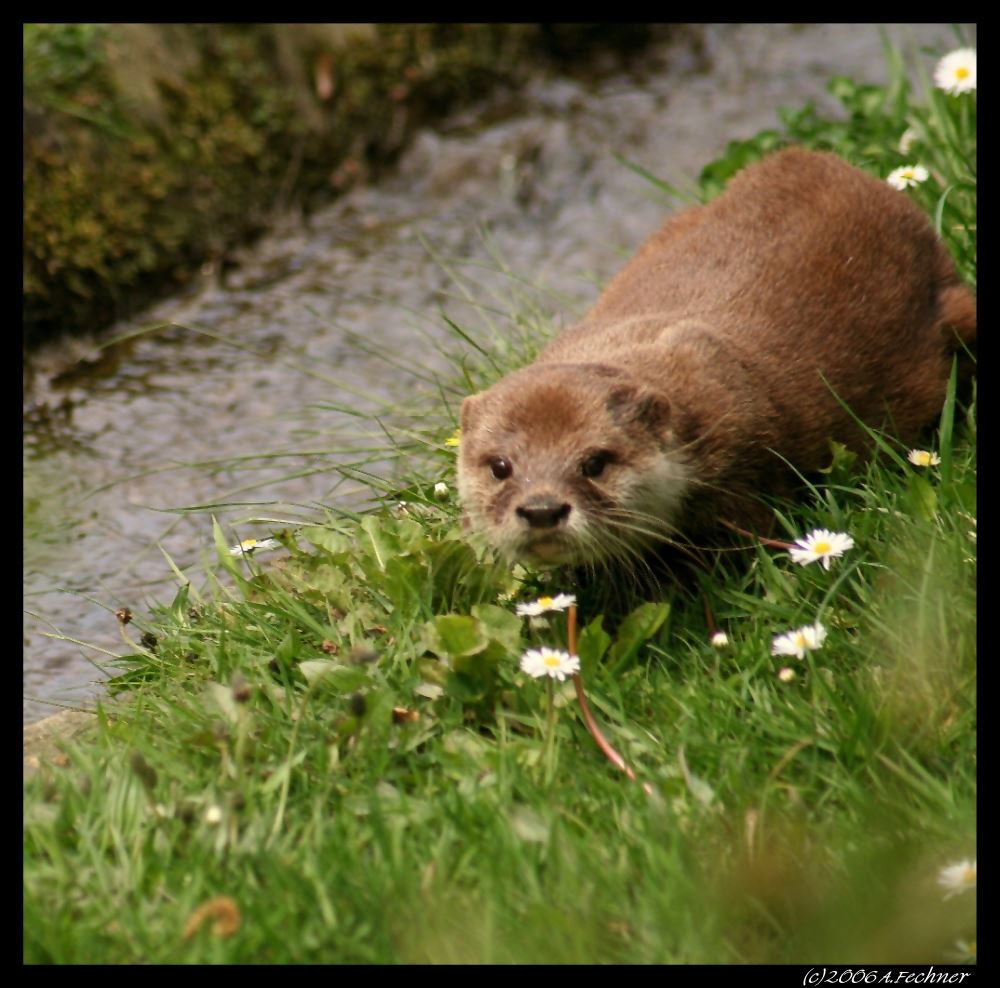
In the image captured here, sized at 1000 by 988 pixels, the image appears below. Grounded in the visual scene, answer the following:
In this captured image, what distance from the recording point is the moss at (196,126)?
24.2ft

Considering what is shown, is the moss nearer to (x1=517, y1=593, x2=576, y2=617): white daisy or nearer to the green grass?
the green grass

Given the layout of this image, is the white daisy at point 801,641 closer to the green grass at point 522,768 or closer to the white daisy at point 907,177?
the green grass at point 522,768

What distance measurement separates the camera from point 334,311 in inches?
294

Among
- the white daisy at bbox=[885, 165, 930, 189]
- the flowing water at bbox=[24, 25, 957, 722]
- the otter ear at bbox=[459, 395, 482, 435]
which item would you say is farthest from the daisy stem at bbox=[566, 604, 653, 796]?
the white daisy at bbox=[885, 165, 930, 189]

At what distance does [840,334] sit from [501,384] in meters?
1.17

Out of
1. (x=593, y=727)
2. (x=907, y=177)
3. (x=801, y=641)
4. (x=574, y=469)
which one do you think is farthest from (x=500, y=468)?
(x=907, y=177)

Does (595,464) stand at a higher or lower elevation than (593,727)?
higher

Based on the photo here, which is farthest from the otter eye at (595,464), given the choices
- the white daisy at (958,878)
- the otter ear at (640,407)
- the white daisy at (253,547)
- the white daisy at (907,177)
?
the white daisy at (907,177)

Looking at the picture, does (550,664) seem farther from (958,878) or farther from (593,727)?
(958,878)

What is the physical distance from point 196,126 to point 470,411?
4211 mm

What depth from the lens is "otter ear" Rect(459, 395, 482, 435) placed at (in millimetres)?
4391

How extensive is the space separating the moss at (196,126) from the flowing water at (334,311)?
0.60ft
